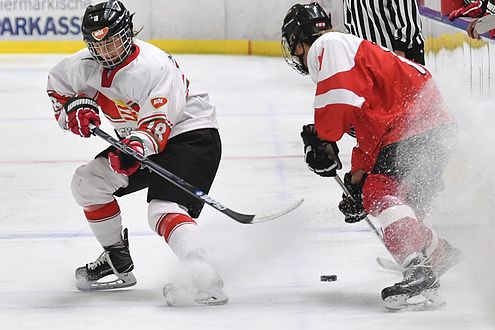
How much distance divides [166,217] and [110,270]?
1.05 feet

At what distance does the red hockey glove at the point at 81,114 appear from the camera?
120 inches

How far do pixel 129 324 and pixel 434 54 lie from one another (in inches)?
115

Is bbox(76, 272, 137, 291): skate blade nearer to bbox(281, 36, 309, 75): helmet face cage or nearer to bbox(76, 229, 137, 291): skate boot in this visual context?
bbox(76, 229, 137, 291): skate boot

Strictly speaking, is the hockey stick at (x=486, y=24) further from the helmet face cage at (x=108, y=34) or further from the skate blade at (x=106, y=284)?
the skate blade at (x=106, y=284)

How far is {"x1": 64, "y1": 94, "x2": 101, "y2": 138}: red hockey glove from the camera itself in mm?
3061

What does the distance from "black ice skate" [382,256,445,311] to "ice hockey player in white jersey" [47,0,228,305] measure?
460mm

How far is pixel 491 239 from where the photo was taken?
9.44ft

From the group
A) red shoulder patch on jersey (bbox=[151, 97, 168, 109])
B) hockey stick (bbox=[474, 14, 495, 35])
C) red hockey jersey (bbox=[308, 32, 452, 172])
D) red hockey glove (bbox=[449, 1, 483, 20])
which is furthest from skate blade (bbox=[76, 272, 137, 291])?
red hockey glove (bbox=[449, 1, 483, 20])

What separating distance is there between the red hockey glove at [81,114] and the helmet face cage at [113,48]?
0.12 meters

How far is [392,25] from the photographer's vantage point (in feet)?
14.2

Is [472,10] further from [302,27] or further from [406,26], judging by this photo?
[302,27]

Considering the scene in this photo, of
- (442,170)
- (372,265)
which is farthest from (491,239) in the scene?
(372,265)

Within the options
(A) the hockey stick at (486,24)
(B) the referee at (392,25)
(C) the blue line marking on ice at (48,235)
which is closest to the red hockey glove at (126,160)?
(C) the blue line marking on ice at (48,235)

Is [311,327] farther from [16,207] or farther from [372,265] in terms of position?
[16,207]
